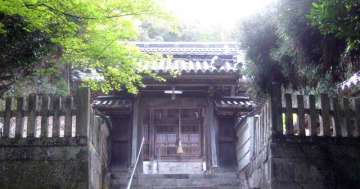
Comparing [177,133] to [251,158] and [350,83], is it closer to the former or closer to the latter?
[251,158]

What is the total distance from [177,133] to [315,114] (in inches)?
316

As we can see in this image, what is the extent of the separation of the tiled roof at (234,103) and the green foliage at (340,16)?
820 cm

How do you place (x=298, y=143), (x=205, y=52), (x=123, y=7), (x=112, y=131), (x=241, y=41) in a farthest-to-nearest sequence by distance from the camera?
(x=205, y=52) < (x=112, y=131) < (x=241, y=41) < (x=298, y=143) < (x=123, y=7)

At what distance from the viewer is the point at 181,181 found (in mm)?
11844

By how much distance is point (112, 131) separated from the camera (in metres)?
14.0

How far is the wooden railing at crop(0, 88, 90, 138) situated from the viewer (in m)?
8.15

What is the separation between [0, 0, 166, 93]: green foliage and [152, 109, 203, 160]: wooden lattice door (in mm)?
7037

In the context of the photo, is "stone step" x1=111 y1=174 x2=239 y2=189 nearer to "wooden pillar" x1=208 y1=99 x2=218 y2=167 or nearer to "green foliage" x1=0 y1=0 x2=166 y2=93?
"wooden pillar" x1=208 y1=99 x2=218 y2=167

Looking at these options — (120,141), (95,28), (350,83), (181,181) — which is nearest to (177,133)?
(120,141)

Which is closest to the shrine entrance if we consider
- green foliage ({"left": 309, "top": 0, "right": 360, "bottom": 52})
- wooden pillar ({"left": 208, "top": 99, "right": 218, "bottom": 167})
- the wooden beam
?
wooden pillar ({"left": 208, "top": 99, "right": 218, "bottom": 167})

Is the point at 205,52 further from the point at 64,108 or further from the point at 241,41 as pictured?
the point at 64,108

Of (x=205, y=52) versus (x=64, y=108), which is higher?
(x=205, y=52)

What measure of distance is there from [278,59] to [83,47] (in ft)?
11.3

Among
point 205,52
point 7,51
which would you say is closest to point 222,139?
point 205,52
